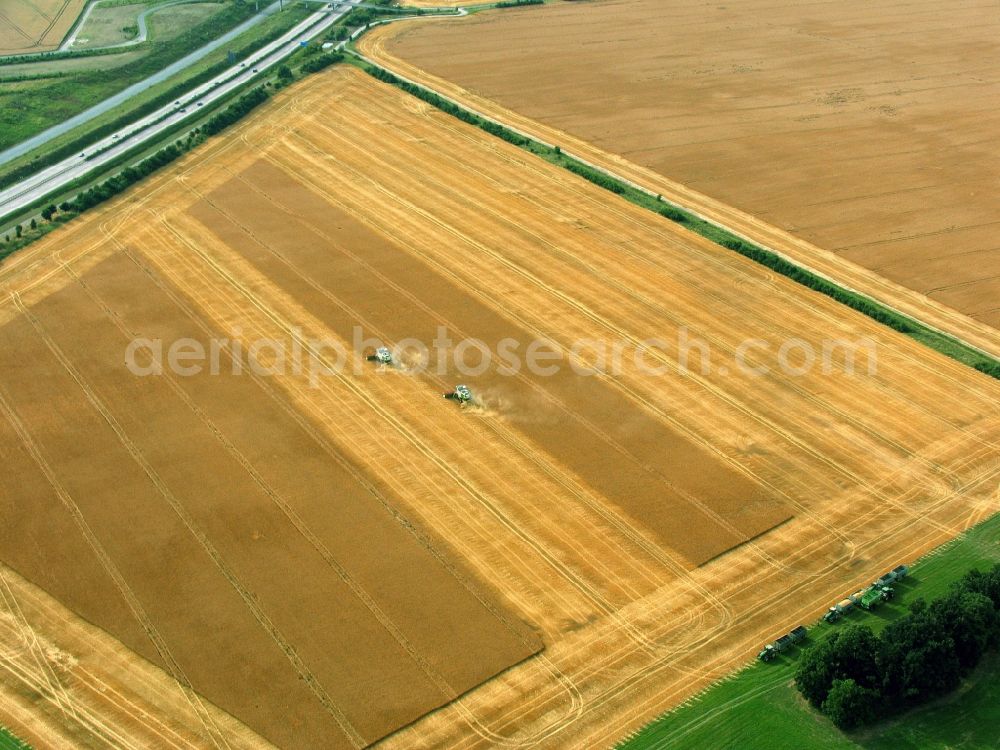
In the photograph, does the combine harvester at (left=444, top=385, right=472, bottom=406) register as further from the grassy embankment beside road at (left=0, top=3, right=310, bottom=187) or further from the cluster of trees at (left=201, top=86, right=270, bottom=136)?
the grassy embankment beside road at (left=0, top=3, right=310, bottom=187)

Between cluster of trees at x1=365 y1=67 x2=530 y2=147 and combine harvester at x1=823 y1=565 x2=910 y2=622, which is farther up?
cluster of trees at x1=365 y1=67 x2=530 y2=147

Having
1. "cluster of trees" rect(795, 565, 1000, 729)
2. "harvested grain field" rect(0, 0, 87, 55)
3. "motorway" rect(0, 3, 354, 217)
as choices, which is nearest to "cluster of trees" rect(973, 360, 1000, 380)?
"cluster of trees" rect(795, 565, 1000, 729)

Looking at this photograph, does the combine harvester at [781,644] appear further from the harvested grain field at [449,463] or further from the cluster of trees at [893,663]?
the cluster of trees at [893,663]

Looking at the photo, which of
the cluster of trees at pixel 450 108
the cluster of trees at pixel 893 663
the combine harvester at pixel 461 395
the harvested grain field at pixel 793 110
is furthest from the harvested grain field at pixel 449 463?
the cluster of trees at pixel 450 108

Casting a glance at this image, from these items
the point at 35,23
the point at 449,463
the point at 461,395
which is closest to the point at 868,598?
the point at 449,463

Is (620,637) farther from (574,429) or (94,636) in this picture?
(94,636)

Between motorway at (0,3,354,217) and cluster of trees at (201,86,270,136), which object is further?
cluster of trees at (201,86,270,136)

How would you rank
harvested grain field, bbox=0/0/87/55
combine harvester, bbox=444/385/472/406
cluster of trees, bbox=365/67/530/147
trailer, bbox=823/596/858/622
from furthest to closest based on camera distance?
1. harvested grain field, bbox=0/0/87/55
2. cluster of trees, bbox=365/67/530/147
3. combine harvester, bbox=444/385/472/406
4. trailer, bbox=823/596/858/622
